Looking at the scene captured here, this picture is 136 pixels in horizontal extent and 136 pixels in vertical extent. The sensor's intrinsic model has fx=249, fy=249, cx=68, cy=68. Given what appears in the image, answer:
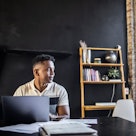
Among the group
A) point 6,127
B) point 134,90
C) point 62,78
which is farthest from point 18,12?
point 6,127

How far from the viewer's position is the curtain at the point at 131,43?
467cm

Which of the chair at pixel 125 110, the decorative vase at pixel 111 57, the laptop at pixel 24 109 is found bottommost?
the chair at pixel 125 110

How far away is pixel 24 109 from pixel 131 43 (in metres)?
3.40

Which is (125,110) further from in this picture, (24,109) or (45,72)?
(24,109)

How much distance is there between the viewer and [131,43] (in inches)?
187

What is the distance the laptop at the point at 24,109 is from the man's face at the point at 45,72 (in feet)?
2.78

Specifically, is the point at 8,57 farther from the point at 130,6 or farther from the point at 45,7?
the point at 130,6

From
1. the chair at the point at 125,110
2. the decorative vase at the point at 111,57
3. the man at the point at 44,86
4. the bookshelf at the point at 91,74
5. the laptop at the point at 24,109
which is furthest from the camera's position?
the decorative vase at the point at 111,57

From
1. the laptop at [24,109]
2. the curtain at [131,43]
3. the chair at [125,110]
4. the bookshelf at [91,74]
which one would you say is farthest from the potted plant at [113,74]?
the laptop at [24,109]

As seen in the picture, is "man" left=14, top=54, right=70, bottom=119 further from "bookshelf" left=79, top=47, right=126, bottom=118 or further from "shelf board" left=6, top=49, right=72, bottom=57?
"bookshelf" left=79, top=47, right=126, bottom=118

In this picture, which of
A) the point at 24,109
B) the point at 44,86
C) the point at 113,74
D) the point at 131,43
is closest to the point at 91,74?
the point at 113,74

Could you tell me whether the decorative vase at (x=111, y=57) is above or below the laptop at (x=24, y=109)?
above

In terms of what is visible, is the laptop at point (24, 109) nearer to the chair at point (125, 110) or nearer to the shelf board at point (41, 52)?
the chair at point (125, 110)

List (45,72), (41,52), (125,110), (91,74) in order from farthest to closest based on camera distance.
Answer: (91,74), (41,52), (125,110), (45,72)
